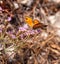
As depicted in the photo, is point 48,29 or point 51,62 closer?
point 51,62

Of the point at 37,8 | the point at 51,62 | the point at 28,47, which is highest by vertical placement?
the point at 37,8

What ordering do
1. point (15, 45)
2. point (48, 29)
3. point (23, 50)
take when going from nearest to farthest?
point (15, 45) → point (23, 50) → point (48, 29)

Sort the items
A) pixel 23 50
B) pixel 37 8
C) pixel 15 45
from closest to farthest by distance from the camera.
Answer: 1. pixel 15 45
2. pixel 23 50
3. pixel 37 8

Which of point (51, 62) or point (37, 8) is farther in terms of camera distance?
point (37, 8)

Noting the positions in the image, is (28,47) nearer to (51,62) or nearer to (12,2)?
(51,62)

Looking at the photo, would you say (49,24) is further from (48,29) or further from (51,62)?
(51,62)

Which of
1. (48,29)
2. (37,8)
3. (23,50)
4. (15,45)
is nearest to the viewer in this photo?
(15,45)

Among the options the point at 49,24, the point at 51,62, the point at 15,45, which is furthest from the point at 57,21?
the point at 15,45

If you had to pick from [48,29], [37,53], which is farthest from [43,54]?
[48,29]

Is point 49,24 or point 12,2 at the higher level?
point 12,2
